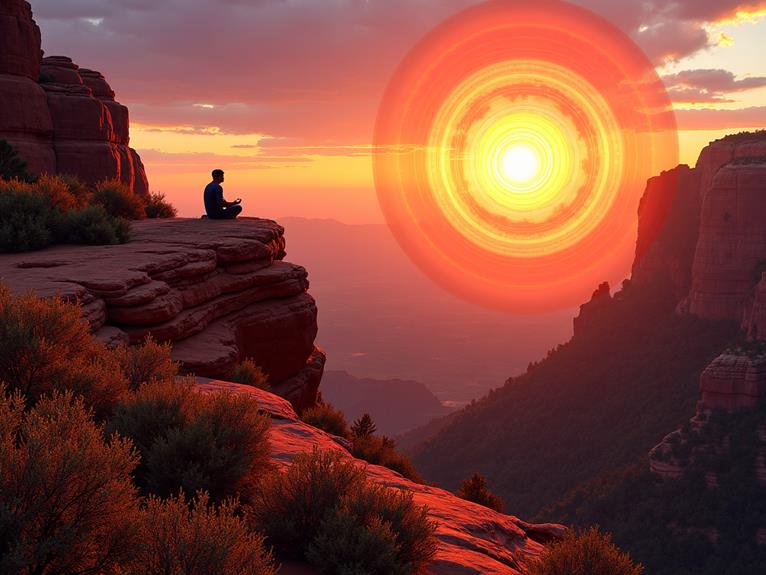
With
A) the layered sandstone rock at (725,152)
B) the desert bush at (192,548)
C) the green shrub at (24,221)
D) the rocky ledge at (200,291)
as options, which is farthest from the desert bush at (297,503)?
the layered sandstone rock at (725,152)

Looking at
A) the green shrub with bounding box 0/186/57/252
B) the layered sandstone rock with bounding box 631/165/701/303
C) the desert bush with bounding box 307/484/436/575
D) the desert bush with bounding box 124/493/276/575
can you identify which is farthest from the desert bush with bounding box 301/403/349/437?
the layered sandstone rock with bounding box 631/165/701/303

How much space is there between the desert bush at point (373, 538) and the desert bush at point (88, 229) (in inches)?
513

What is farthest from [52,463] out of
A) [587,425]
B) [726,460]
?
[587,425]

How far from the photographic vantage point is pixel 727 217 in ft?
322

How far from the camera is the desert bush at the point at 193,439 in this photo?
6203mm

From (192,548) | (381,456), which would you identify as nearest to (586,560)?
(192,548)

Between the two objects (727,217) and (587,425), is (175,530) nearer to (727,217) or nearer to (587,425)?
(587,425)

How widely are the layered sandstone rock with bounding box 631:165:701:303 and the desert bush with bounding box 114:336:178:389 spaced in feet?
372

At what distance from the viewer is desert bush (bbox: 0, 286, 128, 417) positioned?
7.01 m

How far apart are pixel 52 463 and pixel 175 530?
94cm

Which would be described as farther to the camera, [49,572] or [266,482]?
[266,482]

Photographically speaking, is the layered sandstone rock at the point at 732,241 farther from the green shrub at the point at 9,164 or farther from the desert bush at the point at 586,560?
the desert bush at the point at 586,560

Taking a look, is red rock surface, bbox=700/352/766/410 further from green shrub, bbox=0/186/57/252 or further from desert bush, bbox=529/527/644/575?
desert bush, bbox=529/527/644/575

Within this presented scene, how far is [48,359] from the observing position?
718 centimetres
